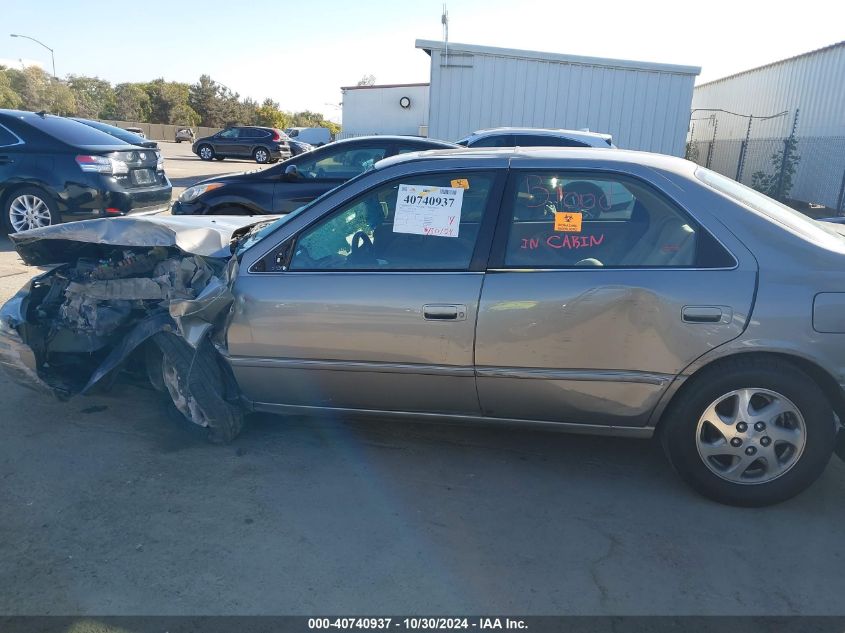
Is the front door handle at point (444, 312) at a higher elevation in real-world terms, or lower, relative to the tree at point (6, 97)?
lower

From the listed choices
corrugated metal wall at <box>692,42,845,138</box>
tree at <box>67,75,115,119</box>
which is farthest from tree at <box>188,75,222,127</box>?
corrugated metal wall at <box>692,42,845,138</box>

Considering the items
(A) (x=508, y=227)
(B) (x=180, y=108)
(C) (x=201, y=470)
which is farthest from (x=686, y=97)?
(B) (x=180, y=108)

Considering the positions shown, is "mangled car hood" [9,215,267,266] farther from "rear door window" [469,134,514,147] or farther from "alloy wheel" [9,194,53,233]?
"rear door window" [469,134,514,147]

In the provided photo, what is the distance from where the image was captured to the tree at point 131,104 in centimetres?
5478

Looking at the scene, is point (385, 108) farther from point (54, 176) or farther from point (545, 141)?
point (54, 176)

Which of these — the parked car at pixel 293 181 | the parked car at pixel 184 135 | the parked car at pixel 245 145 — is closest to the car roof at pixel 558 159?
the parked car at pixel 293 181

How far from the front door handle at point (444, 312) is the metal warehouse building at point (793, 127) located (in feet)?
43.9

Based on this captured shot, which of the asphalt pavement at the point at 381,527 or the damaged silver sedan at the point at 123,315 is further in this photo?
the damaged silver sedan at the point at 123,315

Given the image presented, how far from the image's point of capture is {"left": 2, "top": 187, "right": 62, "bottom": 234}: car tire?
835 centimetres

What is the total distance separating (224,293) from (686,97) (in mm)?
15879

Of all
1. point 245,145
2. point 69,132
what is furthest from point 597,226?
point 245,145

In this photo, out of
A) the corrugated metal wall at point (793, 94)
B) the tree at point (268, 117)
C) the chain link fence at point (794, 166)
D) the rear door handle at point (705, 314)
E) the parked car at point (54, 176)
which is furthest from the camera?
the tree at point (268, 117)

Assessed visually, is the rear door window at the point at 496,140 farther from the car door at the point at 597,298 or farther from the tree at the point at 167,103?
the tree at the point at 167,103

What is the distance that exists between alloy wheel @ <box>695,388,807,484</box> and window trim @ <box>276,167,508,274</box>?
134cm
